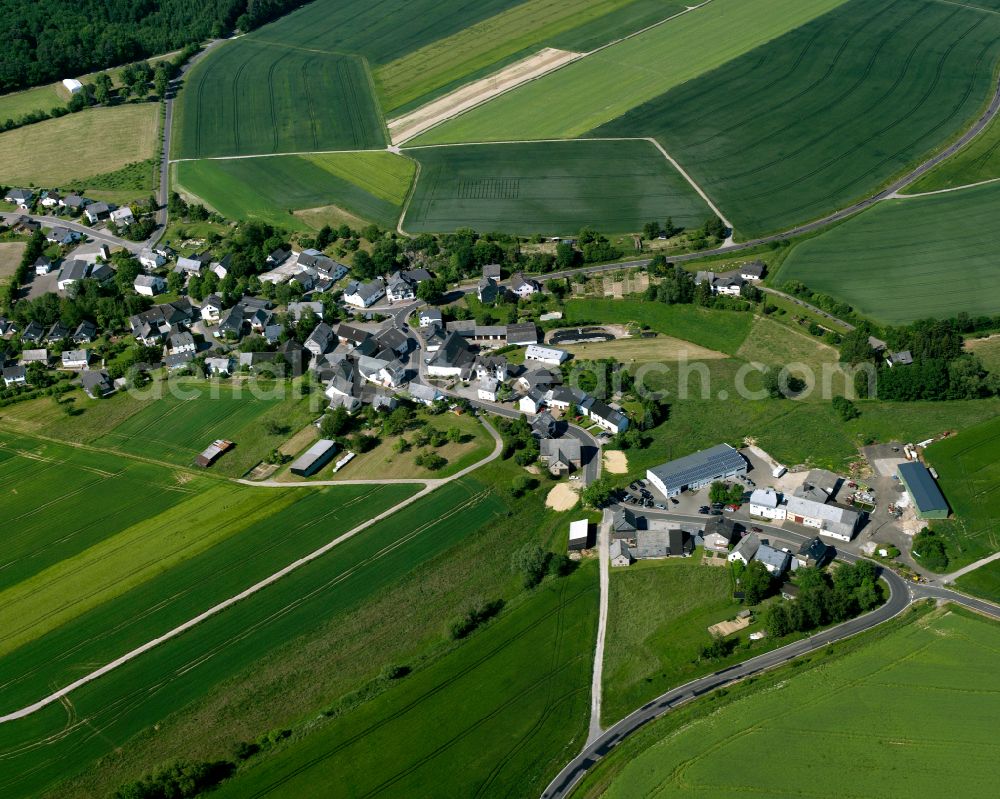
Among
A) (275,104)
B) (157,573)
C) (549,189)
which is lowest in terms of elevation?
(157,573)

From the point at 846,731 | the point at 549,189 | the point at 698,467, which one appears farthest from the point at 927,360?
the point at 549,189

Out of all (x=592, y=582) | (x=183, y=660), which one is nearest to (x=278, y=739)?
(x=183, y=660)

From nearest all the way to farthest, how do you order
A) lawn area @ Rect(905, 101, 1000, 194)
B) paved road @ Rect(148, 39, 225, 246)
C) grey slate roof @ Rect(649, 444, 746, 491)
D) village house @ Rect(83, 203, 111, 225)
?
grey slate roof @ Rect(649, 444, 746, 491), lawn area @ Rect(905, 101, 1000, 194), paved road @ Rect(148, 39, 225, 246), village house @ Rect(83, 203, 111, 225)

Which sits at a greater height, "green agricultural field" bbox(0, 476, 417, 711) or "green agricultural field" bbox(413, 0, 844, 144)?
"green agricultural field" bbox(413, 0, 844, 144)

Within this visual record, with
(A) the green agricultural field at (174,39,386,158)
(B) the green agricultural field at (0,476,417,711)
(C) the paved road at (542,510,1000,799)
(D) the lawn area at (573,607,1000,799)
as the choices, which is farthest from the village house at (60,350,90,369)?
(D) the lawn area at (573,607,1000,799)

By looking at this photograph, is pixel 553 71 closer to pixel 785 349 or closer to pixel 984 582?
pixel 785 349

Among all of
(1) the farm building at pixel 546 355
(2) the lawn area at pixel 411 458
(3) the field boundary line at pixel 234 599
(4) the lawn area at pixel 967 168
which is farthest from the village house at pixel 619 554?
(4) the lawn area at pixel 967 168

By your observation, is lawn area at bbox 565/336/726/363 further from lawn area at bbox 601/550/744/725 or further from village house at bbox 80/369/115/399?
village house at bbox 80/369/115/399
